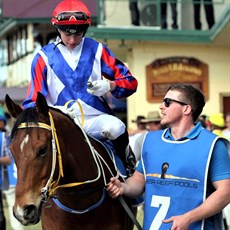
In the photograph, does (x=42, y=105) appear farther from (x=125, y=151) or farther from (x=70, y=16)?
(x=125, y=151)

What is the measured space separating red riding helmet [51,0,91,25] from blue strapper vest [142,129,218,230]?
1.48m

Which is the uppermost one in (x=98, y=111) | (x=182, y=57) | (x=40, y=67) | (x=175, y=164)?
(x=182, y=57)

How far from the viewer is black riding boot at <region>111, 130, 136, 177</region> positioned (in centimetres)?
595

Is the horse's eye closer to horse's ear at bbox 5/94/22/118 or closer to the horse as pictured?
the horse

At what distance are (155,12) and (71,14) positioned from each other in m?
A: 13.6

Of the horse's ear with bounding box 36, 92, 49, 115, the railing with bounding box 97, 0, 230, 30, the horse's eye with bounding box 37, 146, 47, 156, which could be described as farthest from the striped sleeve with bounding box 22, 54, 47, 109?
the railing with bounding box 97, 0, 230, 30

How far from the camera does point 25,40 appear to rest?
2664 cm

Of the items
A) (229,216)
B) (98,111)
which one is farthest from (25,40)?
(98,111)

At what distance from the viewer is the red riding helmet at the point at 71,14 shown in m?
5.62

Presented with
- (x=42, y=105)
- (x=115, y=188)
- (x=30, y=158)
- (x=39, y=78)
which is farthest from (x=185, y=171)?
(x=39, y=78)

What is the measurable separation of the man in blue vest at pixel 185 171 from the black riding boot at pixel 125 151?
1.25 meters

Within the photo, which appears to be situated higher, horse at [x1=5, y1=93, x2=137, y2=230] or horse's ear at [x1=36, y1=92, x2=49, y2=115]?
horse's ear at [x1=36, y1=92, x2=49, y2=115]

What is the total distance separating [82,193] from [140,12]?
14164mm

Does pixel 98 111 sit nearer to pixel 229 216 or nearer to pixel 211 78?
pixel 229 216
